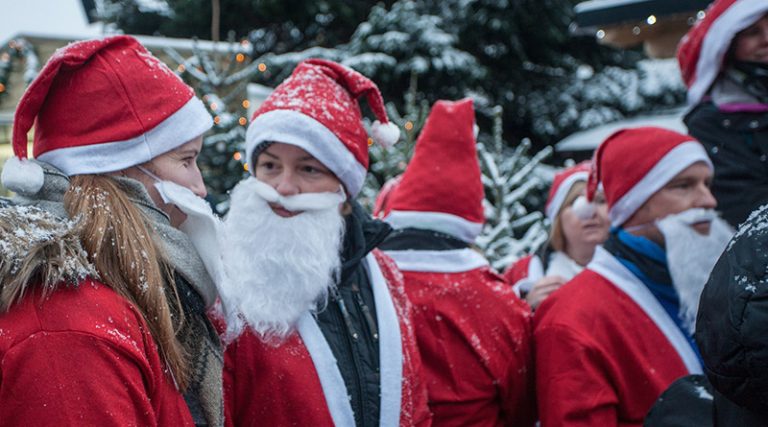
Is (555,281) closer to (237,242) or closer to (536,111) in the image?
(237,242)

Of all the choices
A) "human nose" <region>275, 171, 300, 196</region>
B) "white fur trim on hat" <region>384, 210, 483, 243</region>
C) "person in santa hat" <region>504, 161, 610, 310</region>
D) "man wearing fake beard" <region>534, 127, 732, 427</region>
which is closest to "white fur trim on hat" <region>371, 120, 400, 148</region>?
"white fur trim on hat" <region>384, 210, 483, 243</region>

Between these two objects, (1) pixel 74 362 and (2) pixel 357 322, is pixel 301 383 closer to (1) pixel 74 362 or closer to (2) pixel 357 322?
(2) pixel 357 322

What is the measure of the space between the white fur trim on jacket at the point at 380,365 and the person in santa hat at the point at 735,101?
1740 mm

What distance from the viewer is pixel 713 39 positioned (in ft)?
10.2

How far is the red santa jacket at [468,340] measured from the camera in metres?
2.54

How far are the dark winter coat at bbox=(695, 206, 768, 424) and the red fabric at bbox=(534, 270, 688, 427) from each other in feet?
3.71

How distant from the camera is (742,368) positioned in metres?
1.09

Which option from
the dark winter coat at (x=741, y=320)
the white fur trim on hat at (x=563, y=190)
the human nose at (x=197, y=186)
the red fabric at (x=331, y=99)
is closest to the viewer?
the dark winter coat at (x=741, y=320)

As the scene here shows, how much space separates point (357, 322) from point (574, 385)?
2.64 feet

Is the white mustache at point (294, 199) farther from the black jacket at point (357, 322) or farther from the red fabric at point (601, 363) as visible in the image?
the red fabric at point (601, 363)

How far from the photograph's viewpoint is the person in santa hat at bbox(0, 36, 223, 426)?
1193 millimetres

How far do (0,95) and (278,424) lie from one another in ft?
25.4

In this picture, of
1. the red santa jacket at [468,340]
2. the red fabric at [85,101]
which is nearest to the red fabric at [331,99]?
the red santa jacket at [468,340]

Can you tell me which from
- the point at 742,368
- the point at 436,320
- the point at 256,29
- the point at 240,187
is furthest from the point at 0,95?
the point at 742,368
